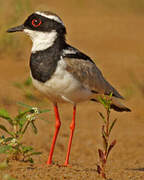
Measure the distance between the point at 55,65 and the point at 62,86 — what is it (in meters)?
0.22

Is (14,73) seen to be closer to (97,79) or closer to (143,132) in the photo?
(143,132)

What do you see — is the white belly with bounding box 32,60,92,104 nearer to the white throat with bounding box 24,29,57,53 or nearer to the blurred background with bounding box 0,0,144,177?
the white throat with bounding box 24,29,57,53

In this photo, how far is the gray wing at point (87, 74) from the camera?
5.10 meters

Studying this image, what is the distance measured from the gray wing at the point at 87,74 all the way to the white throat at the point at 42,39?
0.81 ft

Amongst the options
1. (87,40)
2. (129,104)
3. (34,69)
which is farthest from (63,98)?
(87,40)

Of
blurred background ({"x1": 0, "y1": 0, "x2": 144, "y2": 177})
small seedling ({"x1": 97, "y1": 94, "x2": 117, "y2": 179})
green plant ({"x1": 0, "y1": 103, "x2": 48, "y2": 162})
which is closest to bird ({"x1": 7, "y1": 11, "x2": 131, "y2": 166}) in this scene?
green plant ({"x1": 0, "y1": 103, "x2": 48, "y2": 162})

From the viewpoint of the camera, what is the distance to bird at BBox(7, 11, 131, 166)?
496 centimetres

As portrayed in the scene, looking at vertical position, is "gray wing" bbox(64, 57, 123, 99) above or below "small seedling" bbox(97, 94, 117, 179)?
above

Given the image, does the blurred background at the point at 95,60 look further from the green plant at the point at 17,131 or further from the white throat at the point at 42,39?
the white throat at the point at 42,39

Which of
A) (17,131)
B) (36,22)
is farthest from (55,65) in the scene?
(17,131)

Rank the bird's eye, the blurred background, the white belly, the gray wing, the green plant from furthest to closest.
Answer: the blurred background
the bird's eye
the gray wing
the white belly
the green plant

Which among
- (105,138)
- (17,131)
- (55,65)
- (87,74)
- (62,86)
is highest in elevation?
(87,74)

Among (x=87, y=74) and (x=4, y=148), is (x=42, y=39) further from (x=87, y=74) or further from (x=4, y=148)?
(x=4, y=148)

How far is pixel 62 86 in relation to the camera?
4961 mm
